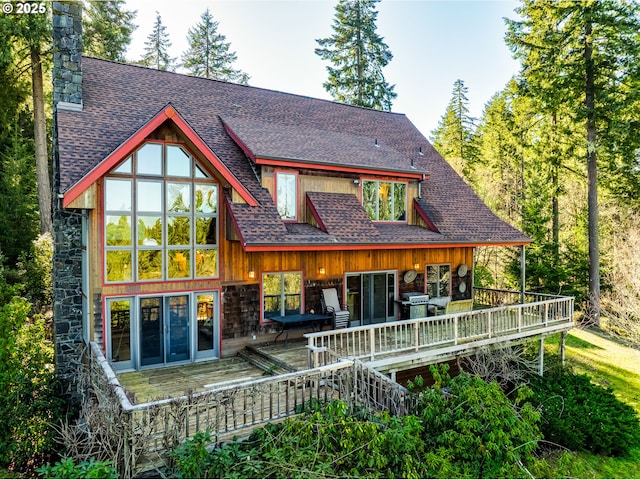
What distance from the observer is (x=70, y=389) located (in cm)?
940

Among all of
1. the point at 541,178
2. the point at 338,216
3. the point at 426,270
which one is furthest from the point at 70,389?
the point at 541,178

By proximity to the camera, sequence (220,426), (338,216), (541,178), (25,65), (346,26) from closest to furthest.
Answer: (220,426), (338,216), (25,65), (541,178), (346,26)

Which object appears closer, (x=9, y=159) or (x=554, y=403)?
(x=554, y=403)

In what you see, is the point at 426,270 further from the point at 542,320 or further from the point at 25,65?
the point at 25,65

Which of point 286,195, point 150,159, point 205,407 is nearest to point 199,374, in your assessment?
point 205,407

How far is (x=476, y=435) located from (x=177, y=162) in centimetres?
831

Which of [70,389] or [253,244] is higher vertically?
[253,244]

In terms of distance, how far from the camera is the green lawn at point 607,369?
29.6 feet

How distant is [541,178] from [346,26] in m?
15.4

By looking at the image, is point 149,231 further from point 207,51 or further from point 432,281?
point 207,51

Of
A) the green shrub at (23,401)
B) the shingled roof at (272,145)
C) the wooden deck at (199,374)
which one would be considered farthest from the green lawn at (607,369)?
the green shrub at (23,401)

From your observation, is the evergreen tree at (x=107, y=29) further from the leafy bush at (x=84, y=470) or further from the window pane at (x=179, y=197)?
the leafy bush at (x=84, y=470)

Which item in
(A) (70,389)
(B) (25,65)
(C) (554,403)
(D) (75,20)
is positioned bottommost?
(C) (554,403)

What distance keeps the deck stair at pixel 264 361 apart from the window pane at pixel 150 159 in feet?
16.0
